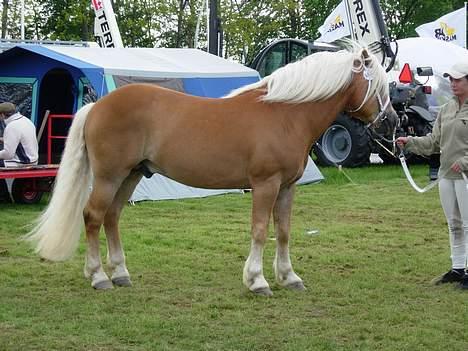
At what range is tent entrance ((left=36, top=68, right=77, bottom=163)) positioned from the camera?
12992mm

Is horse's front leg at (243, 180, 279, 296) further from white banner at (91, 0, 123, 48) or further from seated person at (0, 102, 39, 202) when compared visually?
white banner at (91, 0, 123, 48)

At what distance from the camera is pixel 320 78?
6113 millimetres

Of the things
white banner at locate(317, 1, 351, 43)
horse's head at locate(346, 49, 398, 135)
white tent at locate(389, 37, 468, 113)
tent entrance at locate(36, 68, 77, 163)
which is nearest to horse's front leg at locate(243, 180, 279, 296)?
horse's head at locate(346, 49, 398, 135)

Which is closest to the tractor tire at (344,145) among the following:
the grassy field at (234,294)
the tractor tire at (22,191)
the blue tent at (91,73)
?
the blue tent at (91,73)

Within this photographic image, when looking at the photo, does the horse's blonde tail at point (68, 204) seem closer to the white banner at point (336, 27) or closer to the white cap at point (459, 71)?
the white cap at point (459, 71)

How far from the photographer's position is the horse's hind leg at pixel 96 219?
621cm

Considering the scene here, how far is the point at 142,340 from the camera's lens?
190 inches

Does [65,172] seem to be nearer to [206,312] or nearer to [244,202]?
[206,312]

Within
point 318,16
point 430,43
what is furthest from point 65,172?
point 318,16

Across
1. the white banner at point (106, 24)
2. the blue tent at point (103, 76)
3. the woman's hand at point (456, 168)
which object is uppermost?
the white banner at point (106, 24)

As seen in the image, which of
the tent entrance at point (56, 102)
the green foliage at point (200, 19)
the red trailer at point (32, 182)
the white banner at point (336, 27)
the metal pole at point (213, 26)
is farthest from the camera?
the green foliage at point (200, 19)

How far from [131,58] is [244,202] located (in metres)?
2.76

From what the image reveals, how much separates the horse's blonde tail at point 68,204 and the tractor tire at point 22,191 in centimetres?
500

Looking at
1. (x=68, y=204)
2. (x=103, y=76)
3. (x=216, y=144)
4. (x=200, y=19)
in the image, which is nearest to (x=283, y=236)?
(x=216, y=144)
